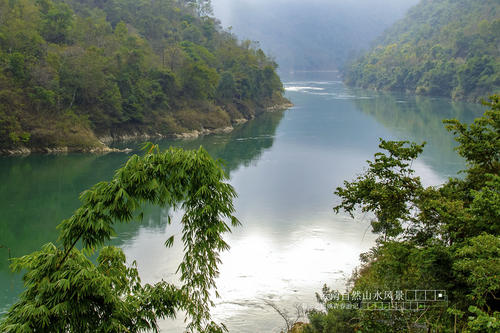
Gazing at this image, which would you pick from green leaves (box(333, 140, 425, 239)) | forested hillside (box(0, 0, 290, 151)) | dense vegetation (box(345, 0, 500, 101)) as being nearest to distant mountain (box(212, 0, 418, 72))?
dense vegetation (box(345, 0, 500, 101))

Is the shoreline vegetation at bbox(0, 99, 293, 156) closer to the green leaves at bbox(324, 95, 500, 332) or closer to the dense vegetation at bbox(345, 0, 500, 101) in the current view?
the green leaves at bbox(324, 95, 500, 332)

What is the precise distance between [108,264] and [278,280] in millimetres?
7756

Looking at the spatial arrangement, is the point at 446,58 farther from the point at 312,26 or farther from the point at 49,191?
the point at 312,26

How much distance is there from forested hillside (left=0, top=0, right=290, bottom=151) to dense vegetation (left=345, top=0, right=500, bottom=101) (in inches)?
1067

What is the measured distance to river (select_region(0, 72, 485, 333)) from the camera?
11.6m

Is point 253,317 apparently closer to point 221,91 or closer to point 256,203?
point 256,203

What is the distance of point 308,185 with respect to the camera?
852 inches

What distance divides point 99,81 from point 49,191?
10.3 meters

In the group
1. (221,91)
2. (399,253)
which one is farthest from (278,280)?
(221,91)

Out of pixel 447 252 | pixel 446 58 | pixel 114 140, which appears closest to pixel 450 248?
pixel 447 252

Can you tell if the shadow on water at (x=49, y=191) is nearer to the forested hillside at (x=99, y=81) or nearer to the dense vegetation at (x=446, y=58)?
the forested hillside at (x=99, y=81)

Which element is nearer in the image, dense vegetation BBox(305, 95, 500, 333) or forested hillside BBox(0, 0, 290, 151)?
dense vegetation BBox(305, 95, 500, 333)

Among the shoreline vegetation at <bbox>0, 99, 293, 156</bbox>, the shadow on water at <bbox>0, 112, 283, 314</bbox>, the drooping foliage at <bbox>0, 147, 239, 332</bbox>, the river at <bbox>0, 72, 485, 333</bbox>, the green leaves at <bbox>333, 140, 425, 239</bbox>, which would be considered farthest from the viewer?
the shoreline vegetation at <bbox>0, 99, 293, 156</bbox>

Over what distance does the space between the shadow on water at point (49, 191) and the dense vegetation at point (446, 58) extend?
35833 millimetres
